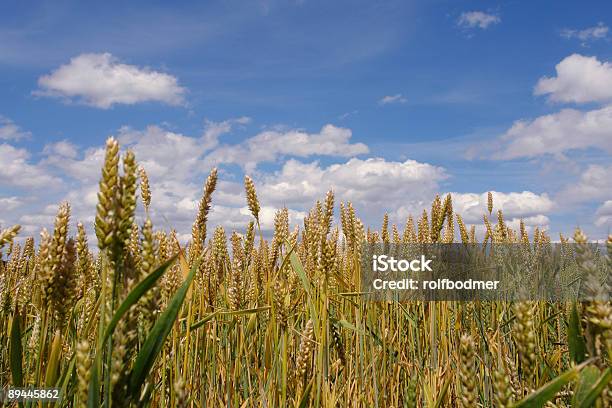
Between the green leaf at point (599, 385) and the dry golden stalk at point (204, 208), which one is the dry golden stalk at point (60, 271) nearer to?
the dry golden stalk at point (204, 208)

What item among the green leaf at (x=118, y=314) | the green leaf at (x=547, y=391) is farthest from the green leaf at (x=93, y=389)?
the green leaf at (x=547, y=391)

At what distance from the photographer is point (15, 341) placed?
114cm

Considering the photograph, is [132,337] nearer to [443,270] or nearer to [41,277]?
[41,277]

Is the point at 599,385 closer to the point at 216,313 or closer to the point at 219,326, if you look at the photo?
the point at 216,313

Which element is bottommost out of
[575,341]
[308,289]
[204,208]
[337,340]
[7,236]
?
[337,340]

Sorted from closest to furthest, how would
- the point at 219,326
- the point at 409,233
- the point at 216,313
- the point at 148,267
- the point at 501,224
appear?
the point at 148,267 < the point at 216,313 < the point at 219,326 < the point at 409,233 < the point at 501,224

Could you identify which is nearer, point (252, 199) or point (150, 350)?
point (150, 350)

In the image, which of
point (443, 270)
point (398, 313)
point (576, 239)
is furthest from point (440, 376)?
point (576, 239)

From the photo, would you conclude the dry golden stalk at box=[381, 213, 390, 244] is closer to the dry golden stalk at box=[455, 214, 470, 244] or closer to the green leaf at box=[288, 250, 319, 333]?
the dry golden stalk at box=[455, 214, 470, 244]

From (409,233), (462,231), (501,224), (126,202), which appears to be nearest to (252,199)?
(126,202)

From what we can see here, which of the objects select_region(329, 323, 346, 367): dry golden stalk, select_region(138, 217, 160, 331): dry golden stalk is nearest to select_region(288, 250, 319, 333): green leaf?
select_region(329, 323, 346, 367): dry golden stalk

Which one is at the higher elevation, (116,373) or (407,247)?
(407,247)

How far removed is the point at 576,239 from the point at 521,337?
0.70 ft

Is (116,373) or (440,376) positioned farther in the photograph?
(440,376)
